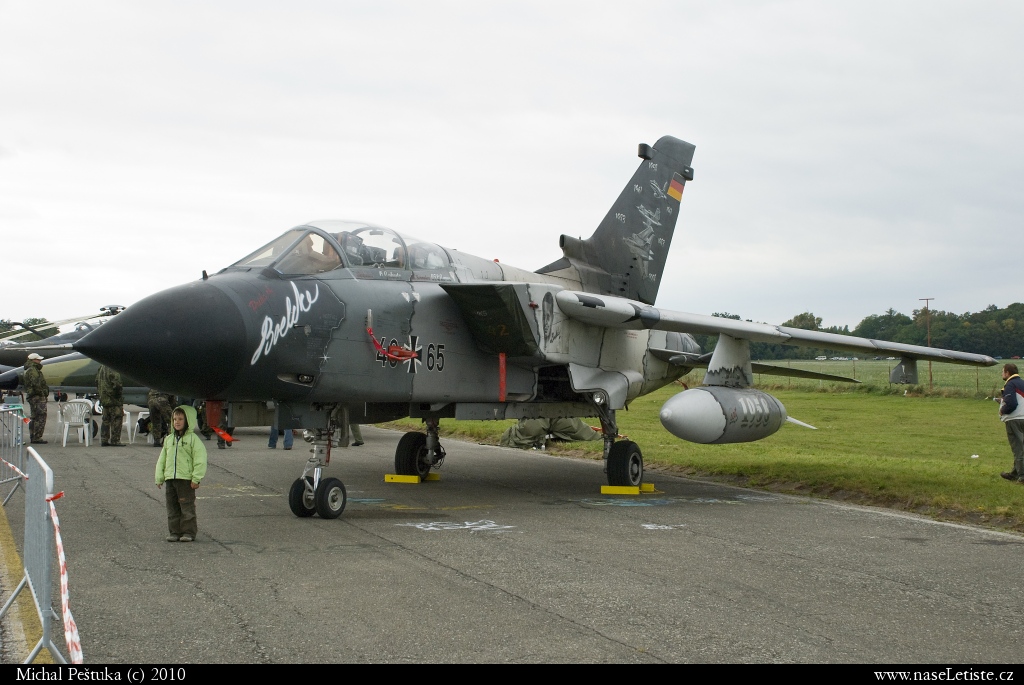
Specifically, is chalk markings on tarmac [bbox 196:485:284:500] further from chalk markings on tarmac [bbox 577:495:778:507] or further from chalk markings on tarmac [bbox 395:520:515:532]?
chalk markings on tarmac [bbox 577:495:778:507]

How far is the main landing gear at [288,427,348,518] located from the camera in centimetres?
960

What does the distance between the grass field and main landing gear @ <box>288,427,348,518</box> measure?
6839mm

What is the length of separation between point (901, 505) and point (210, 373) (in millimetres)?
8402

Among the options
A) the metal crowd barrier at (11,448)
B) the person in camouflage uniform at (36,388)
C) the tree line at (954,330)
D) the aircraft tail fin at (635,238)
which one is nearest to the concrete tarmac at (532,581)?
the metal crowd barrier at (11,448)

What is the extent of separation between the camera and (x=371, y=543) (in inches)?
328

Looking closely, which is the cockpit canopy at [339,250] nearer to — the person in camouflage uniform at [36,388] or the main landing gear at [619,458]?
the main landing gear at [619,458]

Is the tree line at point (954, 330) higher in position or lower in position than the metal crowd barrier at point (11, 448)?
higher

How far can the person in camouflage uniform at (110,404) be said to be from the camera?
1919 cm

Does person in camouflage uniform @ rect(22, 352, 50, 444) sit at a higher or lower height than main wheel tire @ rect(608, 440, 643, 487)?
higher

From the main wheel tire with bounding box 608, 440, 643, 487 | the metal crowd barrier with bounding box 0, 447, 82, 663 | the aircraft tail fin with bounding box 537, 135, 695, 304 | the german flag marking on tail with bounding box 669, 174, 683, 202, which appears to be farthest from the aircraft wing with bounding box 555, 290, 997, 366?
the metal crowd barrier with bounding box 0, 447, 82, 663

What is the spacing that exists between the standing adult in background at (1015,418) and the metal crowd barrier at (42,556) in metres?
11.6

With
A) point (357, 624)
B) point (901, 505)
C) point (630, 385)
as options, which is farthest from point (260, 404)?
point (901, 505)

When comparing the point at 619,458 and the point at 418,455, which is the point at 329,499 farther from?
the point at 619,458

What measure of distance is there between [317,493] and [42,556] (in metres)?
4.64
